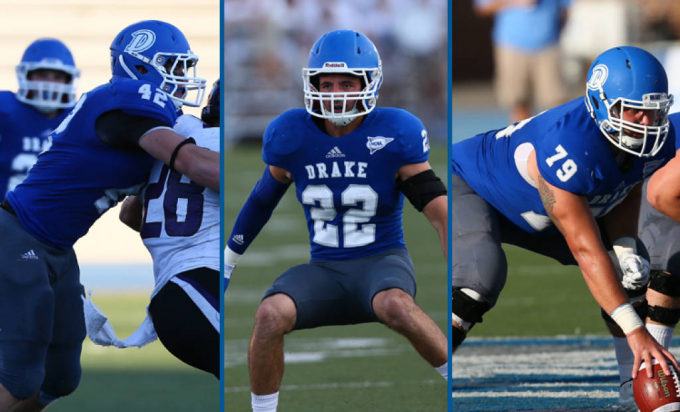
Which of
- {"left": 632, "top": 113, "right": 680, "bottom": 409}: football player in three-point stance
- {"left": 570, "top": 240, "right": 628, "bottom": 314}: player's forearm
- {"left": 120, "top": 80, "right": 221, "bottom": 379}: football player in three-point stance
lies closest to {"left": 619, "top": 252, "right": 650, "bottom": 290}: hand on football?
{"left": 632, "top": 113, "right": 680, "bottom": 409}: football player in three-point stance

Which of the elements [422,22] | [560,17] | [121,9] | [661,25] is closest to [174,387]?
[422,22]

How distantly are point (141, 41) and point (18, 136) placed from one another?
1.72 meters

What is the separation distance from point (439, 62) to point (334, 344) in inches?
66.9

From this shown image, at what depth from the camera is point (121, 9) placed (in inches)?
272

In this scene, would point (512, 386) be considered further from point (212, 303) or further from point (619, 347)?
point (212, 303)

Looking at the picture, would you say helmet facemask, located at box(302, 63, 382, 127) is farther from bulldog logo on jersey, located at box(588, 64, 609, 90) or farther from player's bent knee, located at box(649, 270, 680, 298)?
player's bent knee, located at box(649, 270, 680, 298)

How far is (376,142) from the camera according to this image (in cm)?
293

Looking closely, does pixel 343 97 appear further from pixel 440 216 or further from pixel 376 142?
pixel 440 216

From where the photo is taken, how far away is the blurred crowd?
136 inches

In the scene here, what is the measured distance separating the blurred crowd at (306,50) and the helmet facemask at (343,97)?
1.00ft

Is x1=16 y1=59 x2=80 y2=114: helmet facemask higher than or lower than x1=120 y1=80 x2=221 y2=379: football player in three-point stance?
higher

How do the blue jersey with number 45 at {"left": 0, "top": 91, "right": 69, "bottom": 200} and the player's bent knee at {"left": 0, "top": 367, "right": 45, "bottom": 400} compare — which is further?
the blue jersey with number 45 at {"left": 0, "top": 91, "right": 69, "bottom": 200}

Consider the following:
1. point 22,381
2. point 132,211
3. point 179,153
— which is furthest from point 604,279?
point 22,381

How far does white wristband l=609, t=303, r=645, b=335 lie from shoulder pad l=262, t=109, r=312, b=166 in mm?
1048
